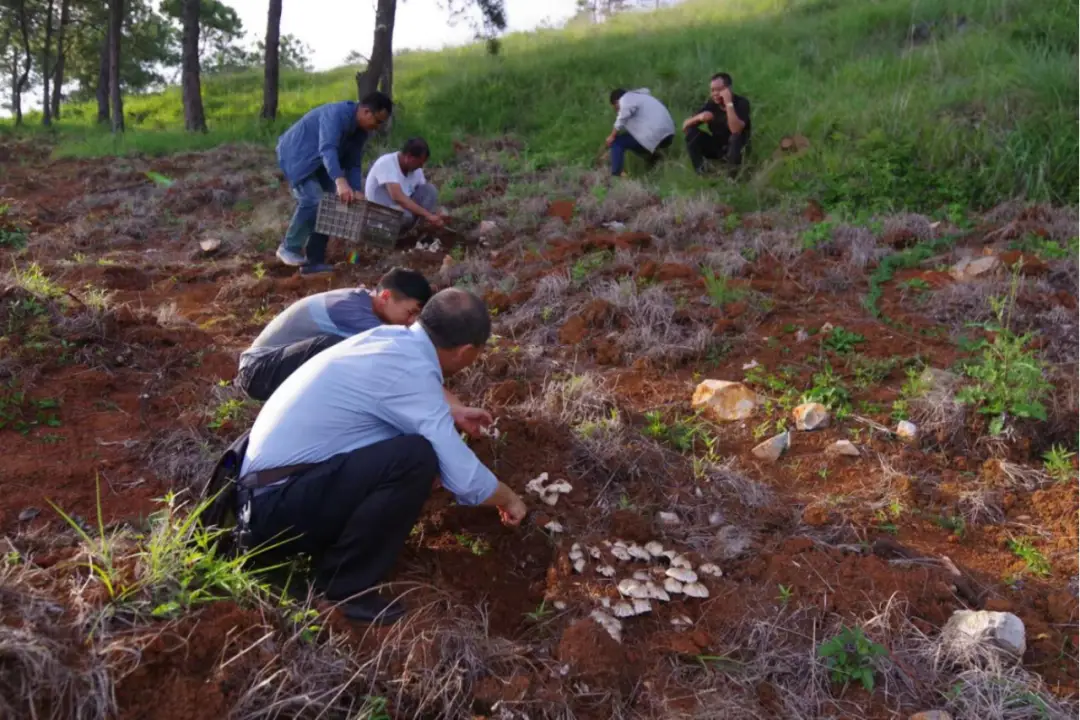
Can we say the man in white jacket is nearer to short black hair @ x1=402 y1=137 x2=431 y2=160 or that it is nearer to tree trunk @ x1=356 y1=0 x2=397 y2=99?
short black hair @ x1=402 y1=137 x2=431 y2=160

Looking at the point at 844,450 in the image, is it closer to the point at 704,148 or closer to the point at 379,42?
the point at 704,148

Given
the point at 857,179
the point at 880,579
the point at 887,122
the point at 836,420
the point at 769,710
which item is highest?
the point at 887,122

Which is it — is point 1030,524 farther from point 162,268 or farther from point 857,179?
point 162,268

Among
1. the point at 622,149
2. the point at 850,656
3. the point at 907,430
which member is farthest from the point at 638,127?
the point at 850,656

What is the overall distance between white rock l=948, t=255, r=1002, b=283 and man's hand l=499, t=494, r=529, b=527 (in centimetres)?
347

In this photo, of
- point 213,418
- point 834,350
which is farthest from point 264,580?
point 834,350

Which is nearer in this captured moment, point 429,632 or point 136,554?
point 136,554

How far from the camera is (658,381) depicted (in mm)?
3939

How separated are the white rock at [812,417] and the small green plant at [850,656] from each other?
1.38 meters

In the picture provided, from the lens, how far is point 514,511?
100 inches

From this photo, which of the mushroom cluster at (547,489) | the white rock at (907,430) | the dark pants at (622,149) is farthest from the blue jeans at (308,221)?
the white rock at (907,430)

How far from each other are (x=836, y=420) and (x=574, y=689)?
1982mm

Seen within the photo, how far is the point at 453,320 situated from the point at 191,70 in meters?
13.9

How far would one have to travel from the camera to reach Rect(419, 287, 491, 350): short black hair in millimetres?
2424
